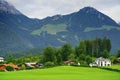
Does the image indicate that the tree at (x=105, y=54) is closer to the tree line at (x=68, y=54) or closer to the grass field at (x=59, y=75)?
the tree line at (x=68, y=54)

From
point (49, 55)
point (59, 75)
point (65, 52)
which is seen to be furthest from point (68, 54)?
point (59, 75)

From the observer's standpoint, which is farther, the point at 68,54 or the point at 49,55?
the point at 68,54

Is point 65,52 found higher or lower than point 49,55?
higher

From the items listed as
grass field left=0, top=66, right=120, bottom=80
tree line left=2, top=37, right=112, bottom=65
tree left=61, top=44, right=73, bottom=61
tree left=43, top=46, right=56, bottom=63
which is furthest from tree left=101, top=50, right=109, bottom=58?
grass field left=0, top=66, right=120, bottom=80

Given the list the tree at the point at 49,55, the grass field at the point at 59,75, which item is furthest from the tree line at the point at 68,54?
the grass field at the point at 59,75

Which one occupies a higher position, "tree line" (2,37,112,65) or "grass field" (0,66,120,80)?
"tree line" (2,37,112,65)

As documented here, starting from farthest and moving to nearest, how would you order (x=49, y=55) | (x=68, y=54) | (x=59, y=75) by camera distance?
1. (x=68, y=54)
2. (x=49, y=55)
3. (x=59, y=75)

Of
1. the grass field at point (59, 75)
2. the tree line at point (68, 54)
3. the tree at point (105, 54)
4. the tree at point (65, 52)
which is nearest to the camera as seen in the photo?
the grass field at point (59, 75)

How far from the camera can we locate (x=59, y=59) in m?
174

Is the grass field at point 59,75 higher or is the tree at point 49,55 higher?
the tree at point 49,55

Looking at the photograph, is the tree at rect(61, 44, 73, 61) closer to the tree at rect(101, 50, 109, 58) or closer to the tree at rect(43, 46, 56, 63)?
the tree at rect(43, 46, 56, 63)

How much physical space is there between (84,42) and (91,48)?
5.07 m

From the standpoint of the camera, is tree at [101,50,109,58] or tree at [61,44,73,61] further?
tree at [101,50,109,58]

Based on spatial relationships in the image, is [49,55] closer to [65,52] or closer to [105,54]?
[65,52]
